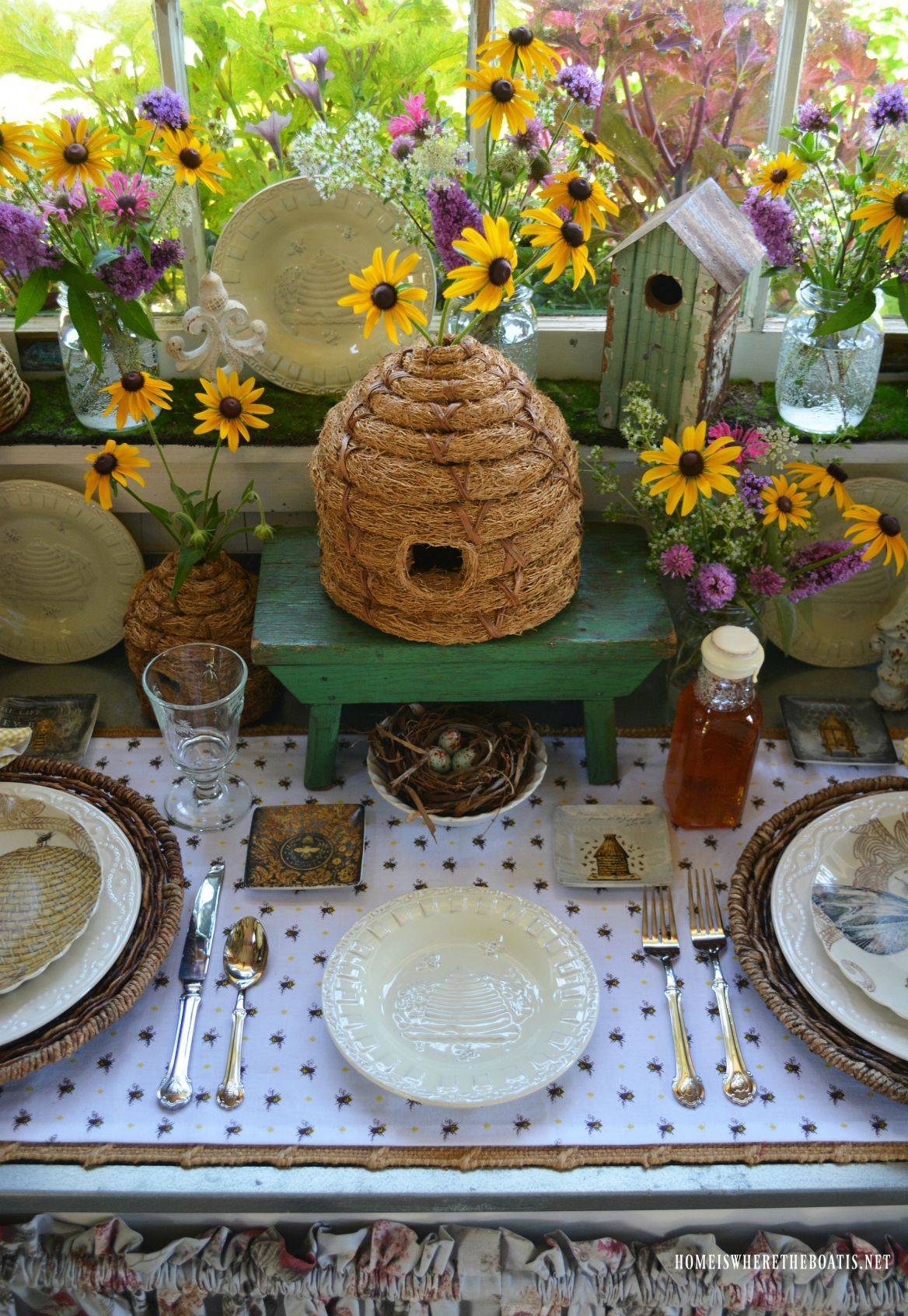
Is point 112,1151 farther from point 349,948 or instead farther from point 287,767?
point 287,767

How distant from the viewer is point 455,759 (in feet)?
4.21

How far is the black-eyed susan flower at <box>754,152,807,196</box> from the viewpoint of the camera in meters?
1.23

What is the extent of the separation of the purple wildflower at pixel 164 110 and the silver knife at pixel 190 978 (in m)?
0.81

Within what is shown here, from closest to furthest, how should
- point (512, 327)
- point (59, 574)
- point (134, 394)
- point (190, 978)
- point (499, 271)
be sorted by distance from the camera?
point (499, 271) < point (190, 978) < point (134, 394) < point (512, 327) < point (59, 574)

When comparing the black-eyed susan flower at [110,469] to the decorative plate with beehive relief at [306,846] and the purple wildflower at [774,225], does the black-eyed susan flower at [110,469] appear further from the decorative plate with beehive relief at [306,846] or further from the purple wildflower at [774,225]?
the purple wildflower at [774,225]

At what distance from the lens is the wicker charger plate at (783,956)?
0.99 metres

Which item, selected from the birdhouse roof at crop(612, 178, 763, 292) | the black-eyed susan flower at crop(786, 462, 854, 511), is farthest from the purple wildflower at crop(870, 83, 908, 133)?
the black-eyed susan flower at crop(786, 462, 854, 511)

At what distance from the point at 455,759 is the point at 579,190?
2.02 feet

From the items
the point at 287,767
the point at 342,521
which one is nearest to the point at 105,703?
the point at 287,767

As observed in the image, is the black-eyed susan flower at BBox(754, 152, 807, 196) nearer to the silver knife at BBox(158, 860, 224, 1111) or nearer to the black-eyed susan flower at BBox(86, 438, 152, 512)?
the black-eyed susan flower at BBox(86, 438, 152, 512)

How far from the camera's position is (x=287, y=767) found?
54.5 inches

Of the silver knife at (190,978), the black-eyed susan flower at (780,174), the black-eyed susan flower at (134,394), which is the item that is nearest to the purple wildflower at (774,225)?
the black-eyed susan flower at (780,174)

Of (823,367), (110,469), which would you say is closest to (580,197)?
(823,367)

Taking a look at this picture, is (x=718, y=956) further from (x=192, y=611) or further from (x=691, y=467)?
(x=192, y=611)
